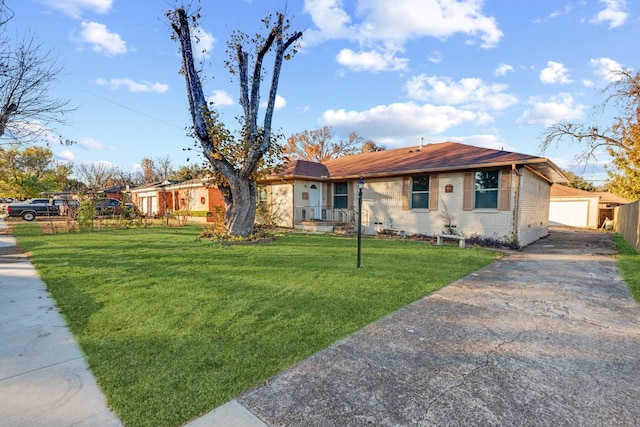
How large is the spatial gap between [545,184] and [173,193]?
26.2 meters

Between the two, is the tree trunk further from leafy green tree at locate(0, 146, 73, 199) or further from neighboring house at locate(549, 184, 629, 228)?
neighboring house at locate(549, 184, 629, 228)

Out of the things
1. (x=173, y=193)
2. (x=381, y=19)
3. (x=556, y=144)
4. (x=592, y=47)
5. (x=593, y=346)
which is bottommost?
(x=593, y=346)

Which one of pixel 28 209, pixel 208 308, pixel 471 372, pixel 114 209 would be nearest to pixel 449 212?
pixel 471 372

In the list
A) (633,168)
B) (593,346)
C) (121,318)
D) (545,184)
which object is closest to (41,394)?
(121,318)

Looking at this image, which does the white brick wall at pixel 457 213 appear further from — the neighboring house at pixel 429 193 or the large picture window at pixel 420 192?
the large picture window at pixel 420 192

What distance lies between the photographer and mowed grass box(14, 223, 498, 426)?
100 inches

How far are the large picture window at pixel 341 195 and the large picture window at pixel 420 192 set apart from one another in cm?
359

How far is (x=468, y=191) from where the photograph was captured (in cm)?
1173

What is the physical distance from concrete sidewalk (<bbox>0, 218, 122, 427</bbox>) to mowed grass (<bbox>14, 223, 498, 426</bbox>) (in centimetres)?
13

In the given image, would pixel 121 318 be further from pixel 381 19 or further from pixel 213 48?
pixel 381 19

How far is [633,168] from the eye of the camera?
1362 cm

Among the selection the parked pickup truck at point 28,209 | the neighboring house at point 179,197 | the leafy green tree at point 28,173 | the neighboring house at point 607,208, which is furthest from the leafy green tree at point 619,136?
the leafy green tree at point 28,173

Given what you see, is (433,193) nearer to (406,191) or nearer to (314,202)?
(406,191)

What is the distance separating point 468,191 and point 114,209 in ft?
70.1
